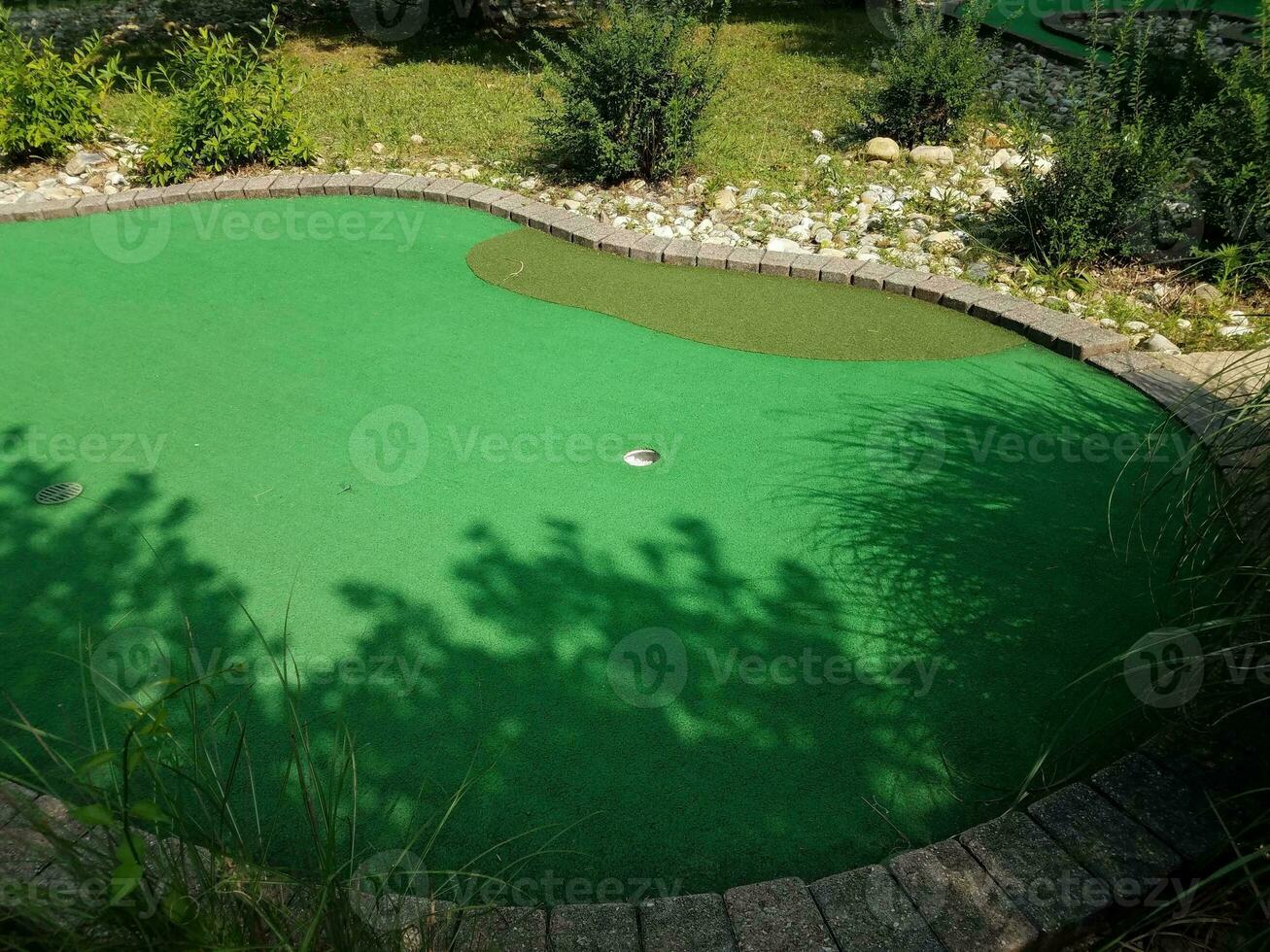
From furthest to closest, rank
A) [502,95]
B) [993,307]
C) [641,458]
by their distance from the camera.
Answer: [502,95] → [993,307] → [641,458]

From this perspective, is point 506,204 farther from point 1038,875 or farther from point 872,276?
point 1038,875

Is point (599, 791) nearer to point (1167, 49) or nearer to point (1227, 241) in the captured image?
point (1227, 241)

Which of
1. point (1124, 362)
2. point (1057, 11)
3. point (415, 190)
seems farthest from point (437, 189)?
point (1057, 11)

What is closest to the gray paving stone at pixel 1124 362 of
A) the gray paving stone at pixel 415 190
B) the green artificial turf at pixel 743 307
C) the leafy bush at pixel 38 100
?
the green artificial turf at pixel 743 307

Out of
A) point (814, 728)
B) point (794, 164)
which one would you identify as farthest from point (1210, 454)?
point (794, 164)

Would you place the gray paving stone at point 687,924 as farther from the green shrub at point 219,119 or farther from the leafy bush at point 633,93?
the green shrub at point 219,119

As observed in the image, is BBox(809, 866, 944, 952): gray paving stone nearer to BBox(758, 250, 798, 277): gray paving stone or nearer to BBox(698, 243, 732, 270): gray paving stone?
BBox(758, 250, 798, 277): gray paving stone
